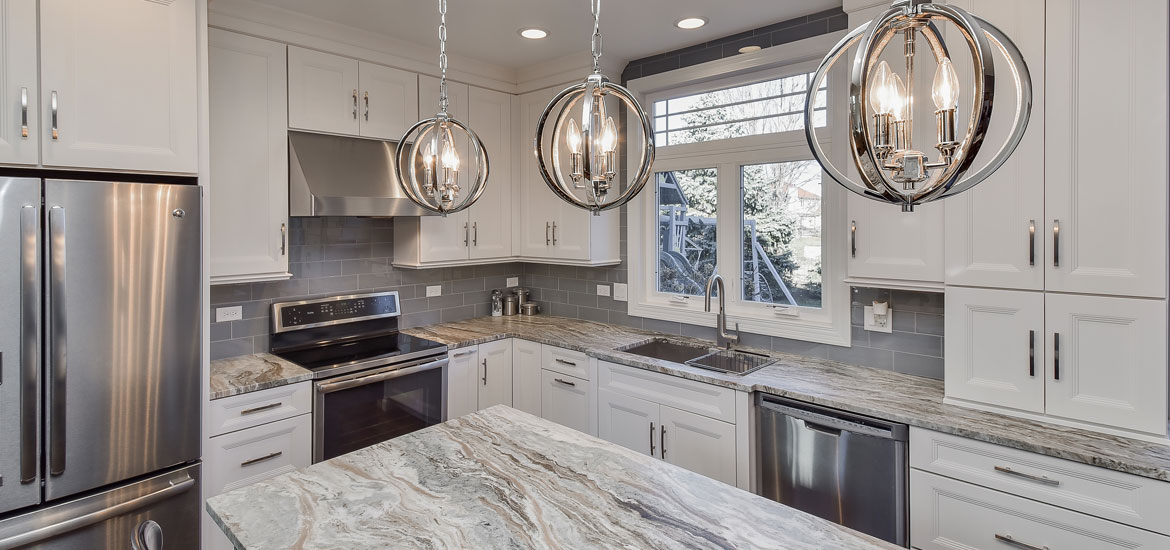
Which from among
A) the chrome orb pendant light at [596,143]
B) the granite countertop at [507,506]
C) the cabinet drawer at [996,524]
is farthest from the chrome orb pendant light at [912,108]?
the cabinet drawer at [996,524]

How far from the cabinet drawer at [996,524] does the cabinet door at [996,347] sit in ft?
1.03

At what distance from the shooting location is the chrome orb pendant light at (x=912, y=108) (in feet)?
2.85

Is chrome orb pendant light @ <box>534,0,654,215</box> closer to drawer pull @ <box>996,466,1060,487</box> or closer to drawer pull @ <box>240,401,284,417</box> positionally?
drawer pull @ <box>996,466,1060,487</box>

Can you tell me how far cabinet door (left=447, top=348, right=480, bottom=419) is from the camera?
3.12m

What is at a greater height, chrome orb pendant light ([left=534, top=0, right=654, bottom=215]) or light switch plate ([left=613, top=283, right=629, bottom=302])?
chrome orb pendant light ([left=534, top=0, right=654, bottom=215])

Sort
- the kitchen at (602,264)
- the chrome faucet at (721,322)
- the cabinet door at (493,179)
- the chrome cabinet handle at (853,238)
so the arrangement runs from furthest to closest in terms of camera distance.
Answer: the cabinet door at (493,179)
the chrome faucet at (721,322)
the chrome cabinet handle at (853,238)
the kitchen at (602,264)

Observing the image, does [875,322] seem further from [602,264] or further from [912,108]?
[912,108]

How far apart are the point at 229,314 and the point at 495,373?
1377mm

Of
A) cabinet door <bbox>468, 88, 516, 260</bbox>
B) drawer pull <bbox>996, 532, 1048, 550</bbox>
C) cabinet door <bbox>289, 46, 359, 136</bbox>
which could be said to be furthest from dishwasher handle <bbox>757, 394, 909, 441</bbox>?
cabinet door <bbox>289, 46, 359, 136</bbox>

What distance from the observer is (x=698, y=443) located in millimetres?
2574

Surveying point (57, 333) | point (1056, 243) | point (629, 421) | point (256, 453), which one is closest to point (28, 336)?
point (57, 333)

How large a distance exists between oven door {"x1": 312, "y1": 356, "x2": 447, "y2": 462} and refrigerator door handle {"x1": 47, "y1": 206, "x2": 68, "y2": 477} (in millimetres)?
872

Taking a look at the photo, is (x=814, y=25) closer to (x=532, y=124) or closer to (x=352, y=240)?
(x=532, y=124)

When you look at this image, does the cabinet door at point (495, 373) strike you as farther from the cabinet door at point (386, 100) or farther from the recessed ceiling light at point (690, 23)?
the recessed ceiling light at point (690, 23)
